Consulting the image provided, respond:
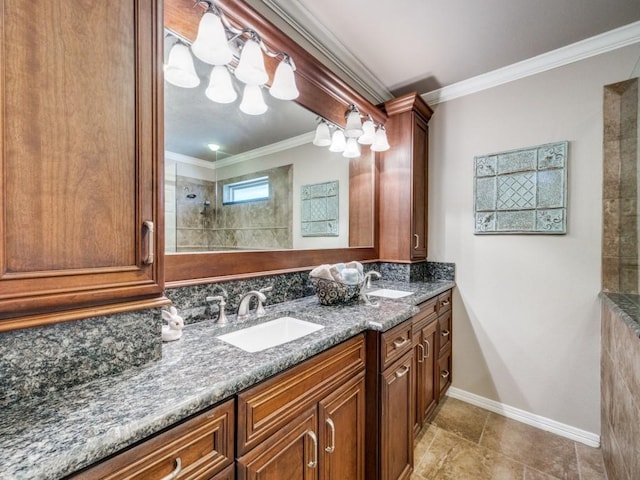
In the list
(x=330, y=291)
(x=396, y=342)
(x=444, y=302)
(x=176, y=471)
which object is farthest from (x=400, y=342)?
(x=176, y=471)

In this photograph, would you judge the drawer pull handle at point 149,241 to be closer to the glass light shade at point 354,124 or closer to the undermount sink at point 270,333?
the undermount sink at point 270,333

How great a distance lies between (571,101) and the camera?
6.47ft

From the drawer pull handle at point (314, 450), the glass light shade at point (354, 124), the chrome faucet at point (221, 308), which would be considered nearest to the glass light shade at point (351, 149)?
the glass light shade at point (354, 124)

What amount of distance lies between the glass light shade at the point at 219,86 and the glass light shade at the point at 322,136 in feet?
2.27

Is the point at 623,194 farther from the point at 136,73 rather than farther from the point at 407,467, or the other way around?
the point at 136,73

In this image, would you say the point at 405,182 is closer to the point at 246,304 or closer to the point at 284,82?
the point at 284,82

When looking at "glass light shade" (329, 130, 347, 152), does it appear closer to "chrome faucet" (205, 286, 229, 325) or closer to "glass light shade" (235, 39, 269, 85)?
"glass light shade" (235, 39, 269, 85)

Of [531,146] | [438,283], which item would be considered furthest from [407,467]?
[531,146]

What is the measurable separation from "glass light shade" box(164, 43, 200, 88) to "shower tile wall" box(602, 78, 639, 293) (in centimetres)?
248

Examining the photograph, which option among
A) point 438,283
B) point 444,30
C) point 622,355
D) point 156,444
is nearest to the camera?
point 156,444

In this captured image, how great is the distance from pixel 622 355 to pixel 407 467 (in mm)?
1174

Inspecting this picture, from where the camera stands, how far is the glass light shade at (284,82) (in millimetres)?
1420

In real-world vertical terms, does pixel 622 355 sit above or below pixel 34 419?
below

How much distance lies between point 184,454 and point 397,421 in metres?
1.08
